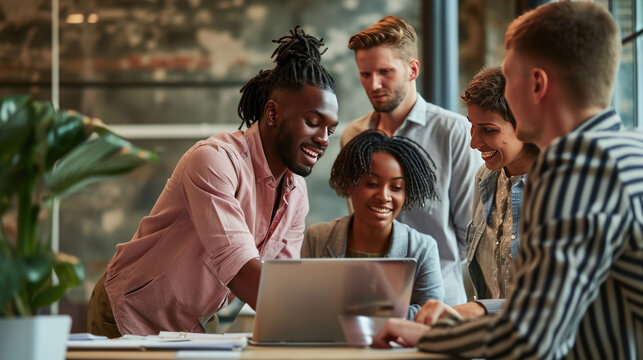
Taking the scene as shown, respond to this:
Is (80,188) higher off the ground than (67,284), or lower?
higher

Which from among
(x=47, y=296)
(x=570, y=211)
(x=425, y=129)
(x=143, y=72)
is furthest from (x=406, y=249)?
Answer: (x=143, y=72)

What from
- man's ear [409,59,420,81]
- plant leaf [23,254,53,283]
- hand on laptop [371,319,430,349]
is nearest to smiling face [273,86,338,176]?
hand on laptop [371,319,430,349]

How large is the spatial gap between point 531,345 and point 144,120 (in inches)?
211

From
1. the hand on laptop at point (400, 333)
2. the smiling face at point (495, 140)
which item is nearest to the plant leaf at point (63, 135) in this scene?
the hand on laptop at point (400, 333)

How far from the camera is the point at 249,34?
6250 mm

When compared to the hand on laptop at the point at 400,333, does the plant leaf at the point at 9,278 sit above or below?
above

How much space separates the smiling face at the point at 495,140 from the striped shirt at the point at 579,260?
2.79 ft

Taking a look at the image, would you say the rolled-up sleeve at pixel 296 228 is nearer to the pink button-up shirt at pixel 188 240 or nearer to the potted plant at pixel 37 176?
the pink button-up shirt at pixel 188 240

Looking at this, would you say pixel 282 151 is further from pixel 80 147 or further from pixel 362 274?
pixel 80 147

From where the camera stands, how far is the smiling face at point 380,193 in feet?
8.25

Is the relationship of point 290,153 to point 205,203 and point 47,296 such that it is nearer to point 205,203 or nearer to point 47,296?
point 205,203

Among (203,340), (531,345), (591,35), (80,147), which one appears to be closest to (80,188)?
(80,147)

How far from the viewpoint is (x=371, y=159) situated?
8.54 feet

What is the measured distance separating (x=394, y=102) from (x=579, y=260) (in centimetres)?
213
